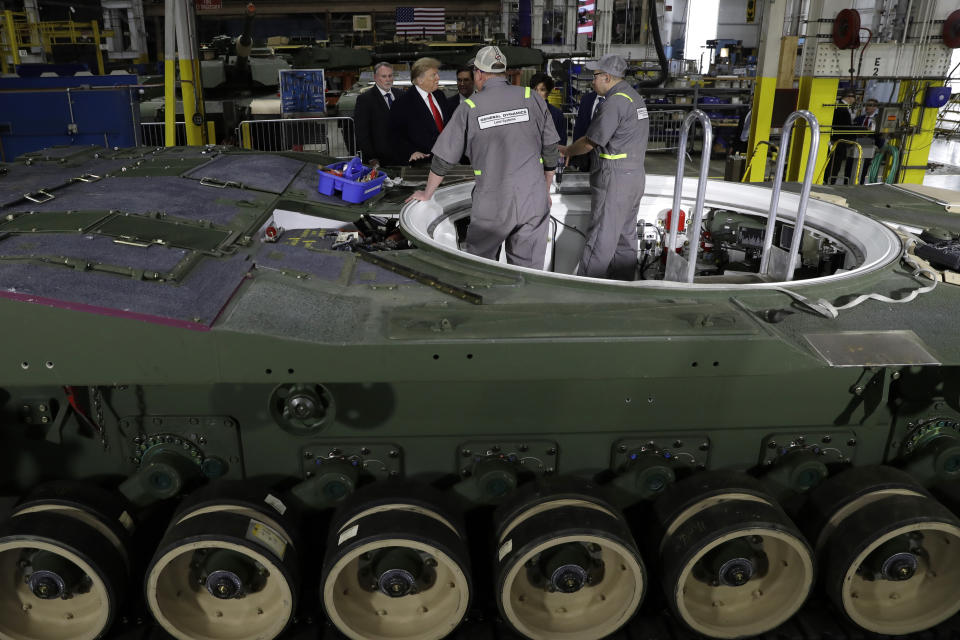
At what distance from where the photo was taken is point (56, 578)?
2635 millimetres

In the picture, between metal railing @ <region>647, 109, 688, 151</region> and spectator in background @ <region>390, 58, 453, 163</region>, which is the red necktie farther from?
metal railing @ <region>647, 109, 688, 151</region>

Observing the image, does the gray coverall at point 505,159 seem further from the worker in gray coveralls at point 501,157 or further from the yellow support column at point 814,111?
the yellow support column at point 814,111

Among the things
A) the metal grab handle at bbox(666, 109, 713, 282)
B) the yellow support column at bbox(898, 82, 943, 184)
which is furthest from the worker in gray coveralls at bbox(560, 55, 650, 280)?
the yellow support column at bbox(898, 82, 943, 184)

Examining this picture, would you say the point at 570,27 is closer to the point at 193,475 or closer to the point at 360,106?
the point at 360,106

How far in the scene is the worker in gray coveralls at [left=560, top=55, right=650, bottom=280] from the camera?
4492 millimetres

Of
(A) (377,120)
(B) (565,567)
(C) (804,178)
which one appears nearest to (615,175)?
(C) (804,178)

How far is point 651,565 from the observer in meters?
2.97

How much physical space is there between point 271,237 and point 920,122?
8207 mm

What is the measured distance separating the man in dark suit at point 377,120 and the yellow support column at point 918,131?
5.96 metres

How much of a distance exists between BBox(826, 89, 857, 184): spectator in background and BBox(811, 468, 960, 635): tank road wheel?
659cm

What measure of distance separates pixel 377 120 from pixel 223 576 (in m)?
4.34

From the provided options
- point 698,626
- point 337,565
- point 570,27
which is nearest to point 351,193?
point 337,565

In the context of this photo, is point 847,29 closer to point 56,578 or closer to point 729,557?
point 729,557

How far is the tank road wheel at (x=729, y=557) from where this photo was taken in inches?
106
